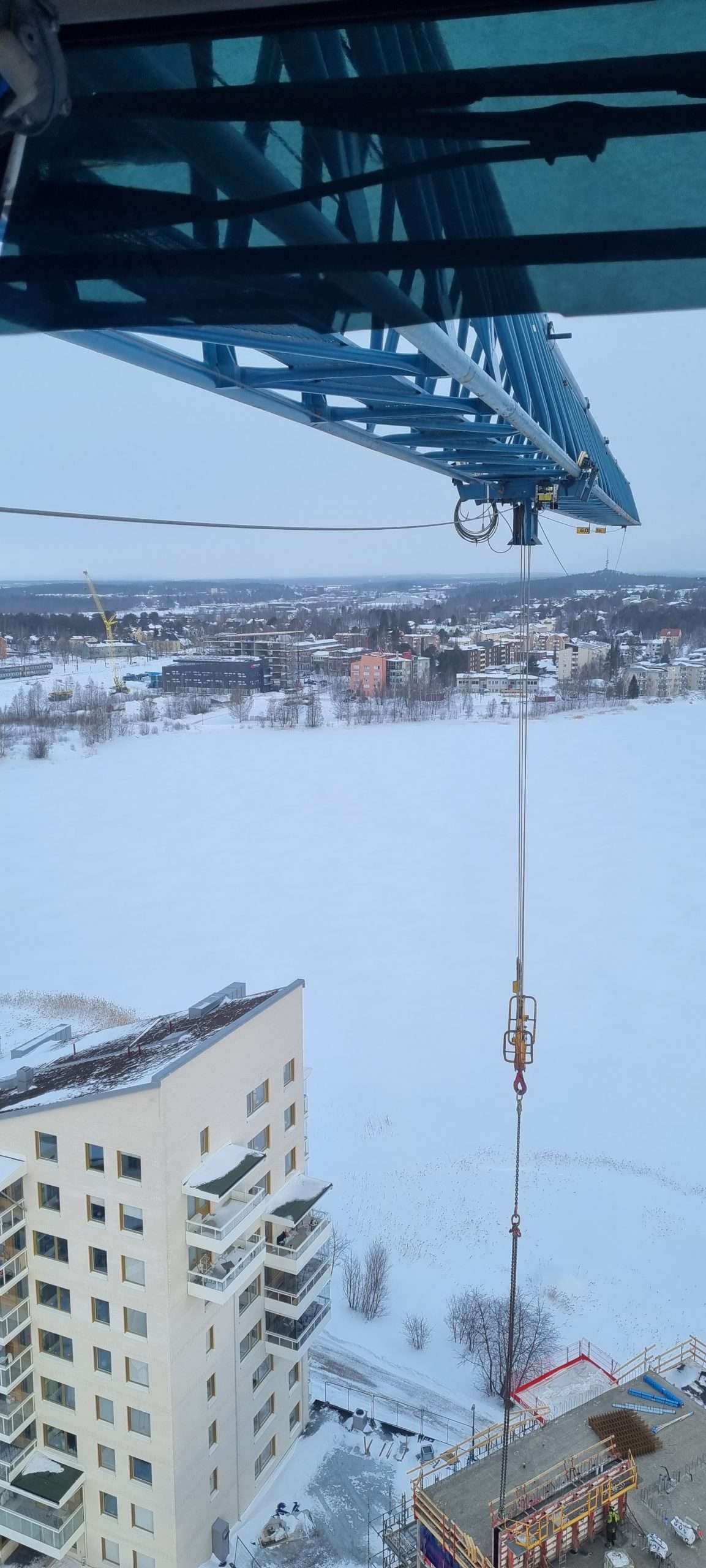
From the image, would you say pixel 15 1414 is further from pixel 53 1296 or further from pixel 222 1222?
pixel 222 1222

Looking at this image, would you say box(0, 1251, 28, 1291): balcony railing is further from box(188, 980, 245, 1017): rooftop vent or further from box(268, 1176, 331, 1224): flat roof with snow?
box(188, 980, 245, 1017): rooftop vent

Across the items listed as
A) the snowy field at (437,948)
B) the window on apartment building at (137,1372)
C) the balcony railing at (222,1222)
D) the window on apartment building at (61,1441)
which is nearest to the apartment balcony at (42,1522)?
the window on apartment building at (61,1441)

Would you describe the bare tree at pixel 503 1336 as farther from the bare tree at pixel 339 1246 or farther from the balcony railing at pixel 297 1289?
the balcony railing at pixel 297 1289

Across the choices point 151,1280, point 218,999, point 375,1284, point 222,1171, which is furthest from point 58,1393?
point 375,1284

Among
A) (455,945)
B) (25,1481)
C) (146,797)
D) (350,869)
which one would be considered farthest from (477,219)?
(146,797)

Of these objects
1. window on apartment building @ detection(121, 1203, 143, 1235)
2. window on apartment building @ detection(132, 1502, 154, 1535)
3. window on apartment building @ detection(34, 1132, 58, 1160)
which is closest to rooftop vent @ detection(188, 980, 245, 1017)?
window on apartment building @ detection(34, 1132, 58, 1160)
